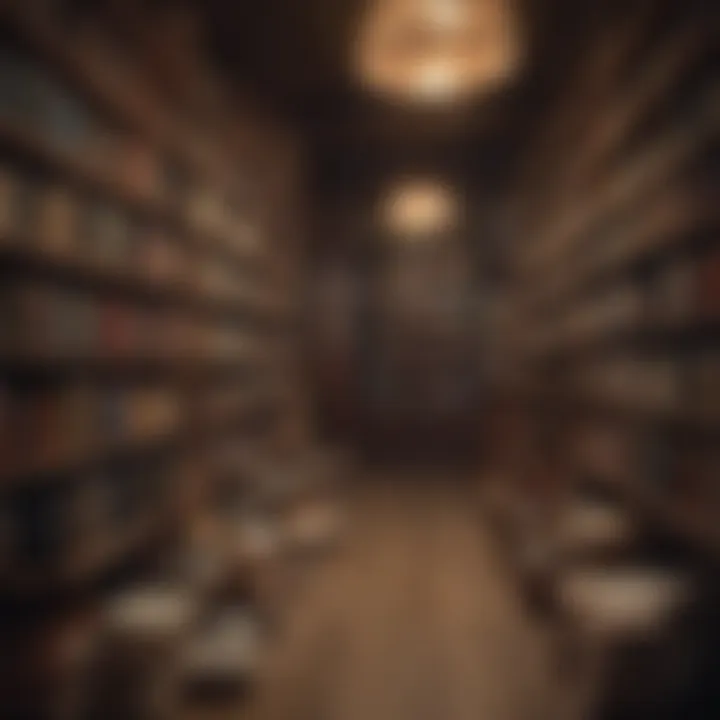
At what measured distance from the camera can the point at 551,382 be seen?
5.12 metres

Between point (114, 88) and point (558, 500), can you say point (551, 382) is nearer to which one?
point (558, 500)

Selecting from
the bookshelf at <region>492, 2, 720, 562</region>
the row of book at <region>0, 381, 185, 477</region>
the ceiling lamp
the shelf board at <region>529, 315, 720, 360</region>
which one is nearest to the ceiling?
the bookshelf at <region>492, 2, 720, 562</region>

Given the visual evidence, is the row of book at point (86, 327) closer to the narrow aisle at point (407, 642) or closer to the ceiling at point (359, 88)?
the narrow aisle at point (407, 642)

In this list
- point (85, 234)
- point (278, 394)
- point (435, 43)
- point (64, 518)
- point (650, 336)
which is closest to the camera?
point (64, 518)

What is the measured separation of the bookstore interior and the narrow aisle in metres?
0.02

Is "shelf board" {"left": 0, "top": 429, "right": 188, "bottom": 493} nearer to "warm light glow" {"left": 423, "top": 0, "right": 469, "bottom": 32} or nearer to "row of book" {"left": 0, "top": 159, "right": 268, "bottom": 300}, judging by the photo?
"row of book" {"left": 0, "top": 159, "right": 268, "bottom": 300}

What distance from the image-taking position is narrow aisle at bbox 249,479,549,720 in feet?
8.80

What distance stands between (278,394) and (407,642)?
3235 mm

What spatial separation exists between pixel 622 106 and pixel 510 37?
758mm

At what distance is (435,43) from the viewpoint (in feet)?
10.1

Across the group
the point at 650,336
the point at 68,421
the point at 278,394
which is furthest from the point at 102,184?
the point at 278,394

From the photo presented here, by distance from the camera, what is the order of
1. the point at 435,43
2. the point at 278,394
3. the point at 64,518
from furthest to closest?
the point at 278,394
the point at 435,43
the point at 64,518

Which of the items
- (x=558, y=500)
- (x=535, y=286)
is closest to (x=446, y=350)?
(x=535, y=286)

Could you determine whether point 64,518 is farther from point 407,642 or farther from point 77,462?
point 407,642
